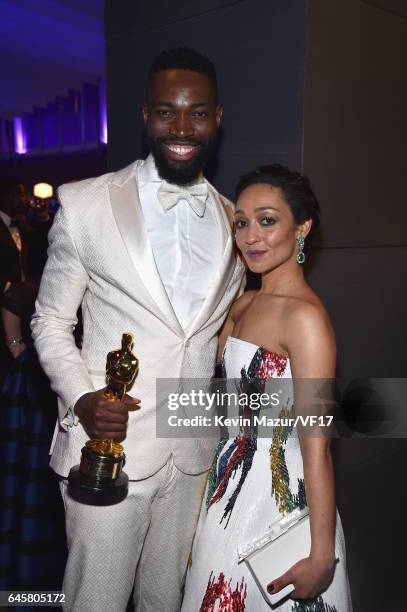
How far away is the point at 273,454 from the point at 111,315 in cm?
66

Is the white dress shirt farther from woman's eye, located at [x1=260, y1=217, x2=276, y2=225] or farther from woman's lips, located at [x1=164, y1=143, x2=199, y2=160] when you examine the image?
woman's eye, located at [x1=260, y1=217, x2=276, y2=225]

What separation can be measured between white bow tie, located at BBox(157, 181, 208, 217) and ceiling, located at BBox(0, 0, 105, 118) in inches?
209

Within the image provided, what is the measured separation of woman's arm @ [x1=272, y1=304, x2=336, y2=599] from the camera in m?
1.71

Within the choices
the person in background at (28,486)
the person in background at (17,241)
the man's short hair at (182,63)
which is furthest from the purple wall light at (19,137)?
the man's short hair at (182,63)

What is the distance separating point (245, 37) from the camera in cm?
247

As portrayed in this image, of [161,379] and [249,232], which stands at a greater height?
[249,232]

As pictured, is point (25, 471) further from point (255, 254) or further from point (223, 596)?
point (255, 254)

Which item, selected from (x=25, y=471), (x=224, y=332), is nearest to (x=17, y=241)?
(x=25, y=471)

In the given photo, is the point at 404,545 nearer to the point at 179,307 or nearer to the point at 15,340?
the point at 179,307

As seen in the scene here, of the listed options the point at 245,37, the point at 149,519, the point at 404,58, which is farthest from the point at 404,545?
the point at 245,37

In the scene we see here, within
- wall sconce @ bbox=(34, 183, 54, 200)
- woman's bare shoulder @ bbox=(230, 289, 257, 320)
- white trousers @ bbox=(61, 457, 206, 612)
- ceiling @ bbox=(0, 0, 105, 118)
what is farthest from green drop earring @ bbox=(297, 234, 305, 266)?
wall sconce @ bbox=(34, 183, 54, 200)

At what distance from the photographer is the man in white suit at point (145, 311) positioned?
6.09 feet

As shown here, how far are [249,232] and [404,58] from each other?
1.49 m

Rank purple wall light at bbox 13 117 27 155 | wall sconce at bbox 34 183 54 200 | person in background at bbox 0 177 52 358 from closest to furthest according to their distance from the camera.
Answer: person in background at bbox 0 177 52 358 < wall sconce at bbox 34 183 54 200 < purple wall light at bbox 13 117 27 155
